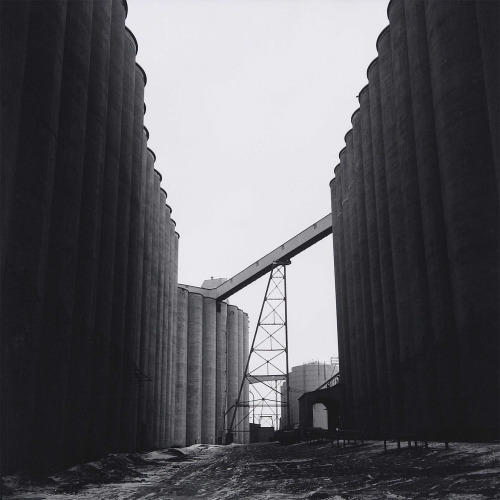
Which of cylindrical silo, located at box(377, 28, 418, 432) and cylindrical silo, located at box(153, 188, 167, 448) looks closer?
cylindrical silo, located at box(377, 28, 418, 432)

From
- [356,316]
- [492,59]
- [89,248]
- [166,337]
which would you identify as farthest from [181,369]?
[492,59]

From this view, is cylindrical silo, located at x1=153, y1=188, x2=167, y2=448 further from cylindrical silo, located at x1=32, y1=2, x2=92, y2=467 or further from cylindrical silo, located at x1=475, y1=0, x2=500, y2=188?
cylindrical silo, located at x1=475, y1=0, x2=500, y2=188

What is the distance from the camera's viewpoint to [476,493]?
971 cm

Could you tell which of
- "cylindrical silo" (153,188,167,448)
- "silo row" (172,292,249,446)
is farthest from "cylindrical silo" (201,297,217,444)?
"cylindrical silo" (153,188,167,448)

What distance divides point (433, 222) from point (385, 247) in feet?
27.1

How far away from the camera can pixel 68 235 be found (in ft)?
60.8

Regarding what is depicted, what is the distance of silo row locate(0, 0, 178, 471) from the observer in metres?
14.6

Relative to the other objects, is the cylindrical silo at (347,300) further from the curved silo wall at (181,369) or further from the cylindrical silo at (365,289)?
the curved silo wall at (181,369)

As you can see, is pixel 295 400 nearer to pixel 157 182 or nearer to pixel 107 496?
pixel 157 182

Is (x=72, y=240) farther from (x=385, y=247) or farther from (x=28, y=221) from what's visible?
(x=385, y=247)

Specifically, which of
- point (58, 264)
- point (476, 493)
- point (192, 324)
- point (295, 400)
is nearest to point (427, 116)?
point (58, 264)

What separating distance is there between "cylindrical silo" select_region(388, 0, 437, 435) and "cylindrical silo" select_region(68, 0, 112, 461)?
12321 millimetres

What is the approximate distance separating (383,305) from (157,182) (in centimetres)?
2124

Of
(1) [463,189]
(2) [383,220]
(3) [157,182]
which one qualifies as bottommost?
(1) [463,189]
